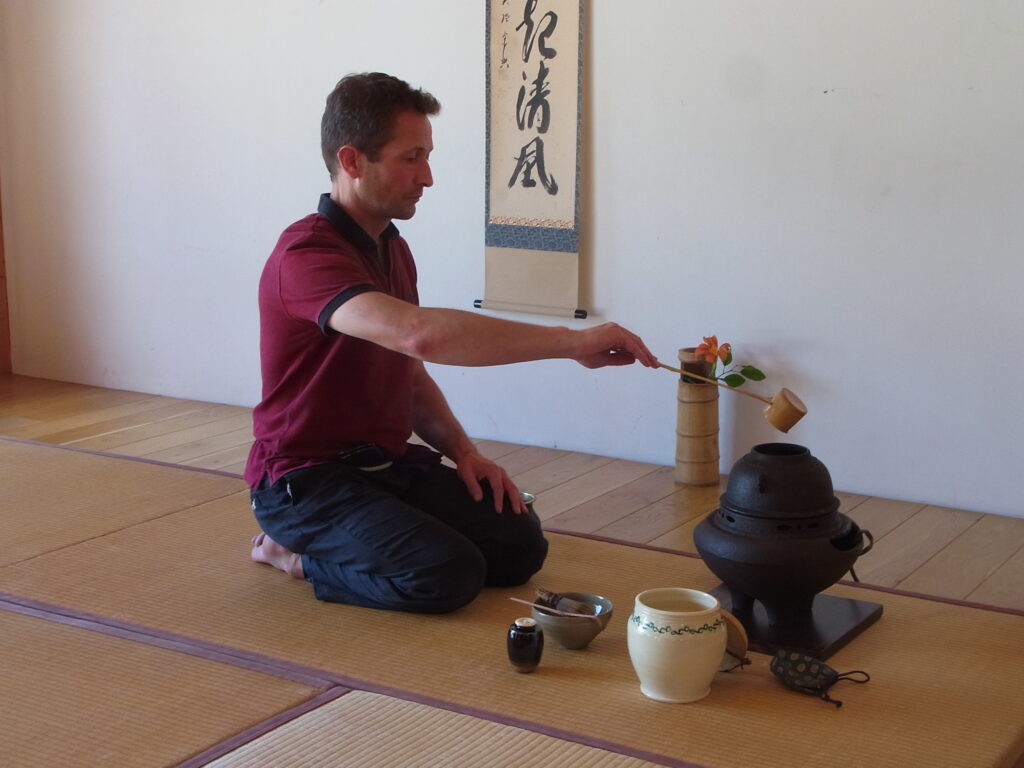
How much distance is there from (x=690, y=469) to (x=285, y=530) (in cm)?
138

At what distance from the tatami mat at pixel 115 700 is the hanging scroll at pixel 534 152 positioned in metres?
1.92

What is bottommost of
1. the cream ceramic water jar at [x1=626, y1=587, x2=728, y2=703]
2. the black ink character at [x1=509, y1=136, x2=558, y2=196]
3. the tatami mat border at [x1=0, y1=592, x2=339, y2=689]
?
the tatami mat border at [x1=0, y1=592, x2=339, y2=689]

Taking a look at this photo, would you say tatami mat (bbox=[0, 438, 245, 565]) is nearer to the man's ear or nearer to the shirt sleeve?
the shirt sleeve

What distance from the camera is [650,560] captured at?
2908mm

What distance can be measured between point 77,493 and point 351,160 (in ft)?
4.59

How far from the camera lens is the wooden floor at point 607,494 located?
292cm

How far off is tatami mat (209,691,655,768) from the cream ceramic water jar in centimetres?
22

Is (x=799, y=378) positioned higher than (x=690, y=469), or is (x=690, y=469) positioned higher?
(x=799, y=378)

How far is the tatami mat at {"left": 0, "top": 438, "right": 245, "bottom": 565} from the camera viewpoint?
3.06 meters

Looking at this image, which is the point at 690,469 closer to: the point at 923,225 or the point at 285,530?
the point at 923,225

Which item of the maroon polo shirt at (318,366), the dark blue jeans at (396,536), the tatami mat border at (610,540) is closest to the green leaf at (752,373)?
the tatami mat border at (610,540)

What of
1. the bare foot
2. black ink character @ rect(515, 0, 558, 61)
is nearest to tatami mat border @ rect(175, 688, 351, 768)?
the bare foot

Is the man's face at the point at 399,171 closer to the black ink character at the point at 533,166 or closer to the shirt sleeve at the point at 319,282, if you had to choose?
the shirt sleeve at the point at 319,282

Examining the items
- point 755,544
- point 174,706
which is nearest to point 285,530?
point 174,706
